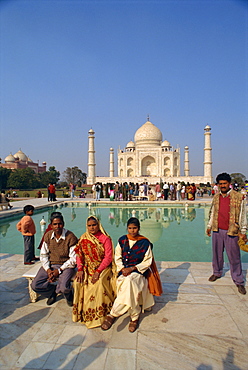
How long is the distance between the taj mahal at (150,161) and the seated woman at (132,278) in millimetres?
31272

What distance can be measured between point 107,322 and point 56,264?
2.87 feet

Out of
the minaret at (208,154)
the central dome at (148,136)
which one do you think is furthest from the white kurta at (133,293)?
the central dome at (148,136)

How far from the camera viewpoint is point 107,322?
86.2 inches

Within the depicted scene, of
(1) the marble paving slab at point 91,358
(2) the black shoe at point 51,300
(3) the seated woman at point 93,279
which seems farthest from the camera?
(2) the black shoe at point 51,300

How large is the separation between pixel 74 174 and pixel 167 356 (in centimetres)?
4460

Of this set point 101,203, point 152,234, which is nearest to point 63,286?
point 152,234

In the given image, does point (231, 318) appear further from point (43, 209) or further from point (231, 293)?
point (43, 209)

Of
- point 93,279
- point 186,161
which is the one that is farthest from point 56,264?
point 186,161

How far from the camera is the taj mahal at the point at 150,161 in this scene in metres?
33.6

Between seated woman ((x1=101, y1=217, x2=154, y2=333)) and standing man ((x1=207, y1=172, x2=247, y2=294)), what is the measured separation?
127 cm

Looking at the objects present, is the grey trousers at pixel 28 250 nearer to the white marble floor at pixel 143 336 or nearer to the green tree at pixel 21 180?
the white marble floor at pixel 143 336

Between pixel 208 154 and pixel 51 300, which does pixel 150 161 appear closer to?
pixel 208 154

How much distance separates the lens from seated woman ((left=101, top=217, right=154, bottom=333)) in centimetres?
219

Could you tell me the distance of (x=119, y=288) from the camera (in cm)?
230
